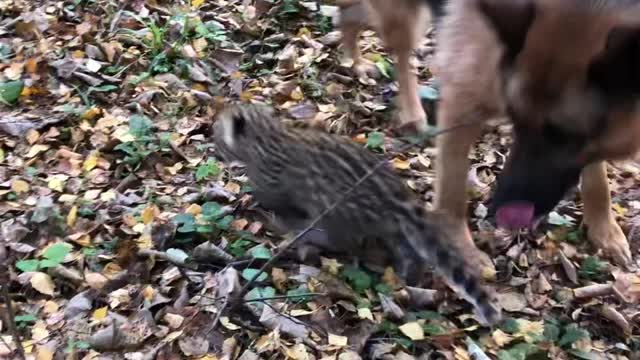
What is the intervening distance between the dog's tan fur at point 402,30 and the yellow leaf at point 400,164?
34 centimetres

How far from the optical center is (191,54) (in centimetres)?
443

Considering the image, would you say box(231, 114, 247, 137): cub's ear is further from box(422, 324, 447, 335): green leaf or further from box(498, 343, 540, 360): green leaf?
box(498, 343, 540, 360): green leaf

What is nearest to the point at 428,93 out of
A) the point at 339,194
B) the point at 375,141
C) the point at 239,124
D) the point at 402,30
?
the point at 402,30

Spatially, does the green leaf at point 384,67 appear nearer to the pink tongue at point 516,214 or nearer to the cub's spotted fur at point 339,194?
the cub's spotted fur at point 339,194

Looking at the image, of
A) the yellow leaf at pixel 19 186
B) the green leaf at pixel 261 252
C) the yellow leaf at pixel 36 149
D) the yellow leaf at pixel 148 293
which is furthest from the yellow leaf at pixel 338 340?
the yellow leaf at pixel 36 149

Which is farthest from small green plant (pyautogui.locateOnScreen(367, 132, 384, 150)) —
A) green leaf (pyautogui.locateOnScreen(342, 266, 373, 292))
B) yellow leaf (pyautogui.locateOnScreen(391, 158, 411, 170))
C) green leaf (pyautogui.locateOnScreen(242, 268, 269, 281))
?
green leaf (pyautogui.locateOnScreen(242, 268, 269, 281))

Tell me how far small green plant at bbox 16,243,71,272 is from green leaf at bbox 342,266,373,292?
1.08 m

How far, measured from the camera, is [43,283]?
123 inches

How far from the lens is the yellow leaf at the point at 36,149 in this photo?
151 inches

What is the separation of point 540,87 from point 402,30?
1671 millimetres

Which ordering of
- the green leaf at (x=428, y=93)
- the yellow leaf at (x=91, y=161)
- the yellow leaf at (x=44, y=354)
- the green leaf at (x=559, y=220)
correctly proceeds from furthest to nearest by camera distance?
the green leaf at (x=428, y=93)
the yellow leaf at (x=91, y=161)
the green leaf at (x=559, y=220)
the yellow leaf at (x=44, y=354)

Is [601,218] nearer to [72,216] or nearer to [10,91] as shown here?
[72,216]

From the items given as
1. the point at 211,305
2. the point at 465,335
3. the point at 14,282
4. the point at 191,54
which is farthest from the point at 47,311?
the point at 191,54

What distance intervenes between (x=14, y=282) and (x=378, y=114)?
6.36 ft
